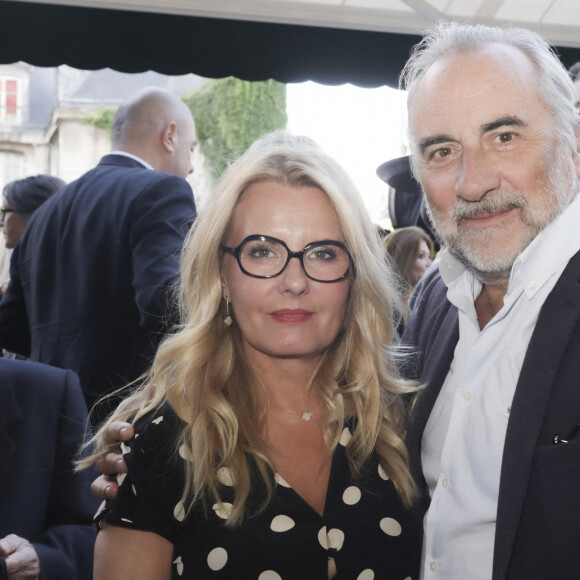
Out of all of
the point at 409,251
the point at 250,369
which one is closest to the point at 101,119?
the point at 409,251

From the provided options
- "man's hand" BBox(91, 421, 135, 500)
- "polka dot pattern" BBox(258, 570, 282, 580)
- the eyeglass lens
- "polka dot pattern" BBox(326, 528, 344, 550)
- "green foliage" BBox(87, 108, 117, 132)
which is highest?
"green foliage" BBox(87, 108, 117, 132)

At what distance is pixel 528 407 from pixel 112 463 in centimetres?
93

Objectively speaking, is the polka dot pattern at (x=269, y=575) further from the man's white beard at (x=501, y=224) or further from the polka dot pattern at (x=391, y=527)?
the man's white beard at (x=501, y=224)

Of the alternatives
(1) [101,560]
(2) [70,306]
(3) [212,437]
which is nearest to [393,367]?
(3) [212,437]

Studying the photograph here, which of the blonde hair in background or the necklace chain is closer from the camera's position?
the necklace chain

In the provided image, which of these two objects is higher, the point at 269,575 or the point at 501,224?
the point at 501,224

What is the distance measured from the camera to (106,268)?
3.14m

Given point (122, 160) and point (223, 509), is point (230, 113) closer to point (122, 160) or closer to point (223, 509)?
point (122, 160)

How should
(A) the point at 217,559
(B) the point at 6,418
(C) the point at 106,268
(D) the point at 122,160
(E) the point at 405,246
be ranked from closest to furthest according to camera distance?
(A) the point at 217,559 < (B) the point at 6,418 < (C) the point at 106,268 < (D) the point at 122,160 < (E) the point at 405,246

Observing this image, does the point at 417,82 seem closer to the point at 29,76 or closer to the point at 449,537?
the point at 449,537

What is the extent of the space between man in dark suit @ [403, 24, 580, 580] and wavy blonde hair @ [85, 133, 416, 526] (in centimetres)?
10

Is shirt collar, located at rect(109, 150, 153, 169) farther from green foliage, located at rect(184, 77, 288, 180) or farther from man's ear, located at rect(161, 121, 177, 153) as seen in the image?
green foliage, located at rect(184, 77, 288, 180)

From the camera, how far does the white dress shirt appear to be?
1.71 meters

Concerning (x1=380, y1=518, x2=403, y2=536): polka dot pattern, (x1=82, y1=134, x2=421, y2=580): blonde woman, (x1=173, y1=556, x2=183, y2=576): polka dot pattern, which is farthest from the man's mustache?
(x1=173, y1=556, x2=183, y2=576): polka dot pattern
